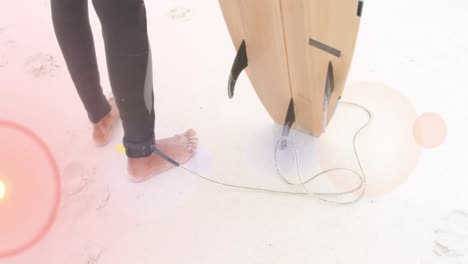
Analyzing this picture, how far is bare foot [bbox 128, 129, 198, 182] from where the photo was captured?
105 centimetres

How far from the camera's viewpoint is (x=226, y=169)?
3.49 ft

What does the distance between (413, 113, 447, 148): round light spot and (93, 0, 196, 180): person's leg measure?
0.57 metres

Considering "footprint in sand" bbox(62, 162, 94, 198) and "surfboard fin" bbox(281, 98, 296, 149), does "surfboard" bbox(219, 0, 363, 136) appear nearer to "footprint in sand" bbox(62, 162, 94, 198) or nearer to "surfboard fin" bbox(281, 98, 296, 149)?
"surfboard fin" bbox(281, 98, 296, 149)

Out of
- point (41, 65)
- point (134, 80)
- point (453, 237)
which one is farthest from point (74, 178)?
point (453, 237)

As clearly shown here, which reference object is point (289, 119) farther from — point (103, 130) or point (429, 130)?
point (103, 130)

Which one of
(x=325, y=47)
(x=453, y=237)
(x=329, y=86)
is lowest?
(x=453, y=237)

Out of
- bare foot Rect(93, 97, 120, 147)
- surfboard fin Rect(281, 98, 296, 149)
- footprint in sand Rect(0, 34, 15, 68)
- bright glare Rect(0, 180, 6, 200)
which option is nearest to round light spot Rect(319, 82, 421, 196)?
surfboard fin Rect(281, 98, 296, 149)

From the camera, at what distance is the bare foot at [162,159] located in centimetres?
105

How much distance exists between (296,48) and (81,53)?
0.49m

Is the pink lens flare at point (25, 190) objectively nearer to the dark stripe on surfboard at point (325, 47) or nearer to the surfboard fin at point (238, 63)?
the surfboard fin at point (238, 63)

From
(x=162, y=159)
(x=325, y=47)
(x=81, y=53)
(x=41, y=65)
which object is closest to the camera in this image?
(x=325, y=47)

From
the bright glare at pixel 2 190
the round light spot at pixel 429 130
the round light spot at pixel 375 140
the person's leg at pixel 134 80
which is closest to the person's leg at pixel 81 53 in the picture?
the person's leg at pixel 134 80

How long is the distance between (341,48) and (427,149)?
0.37 meters

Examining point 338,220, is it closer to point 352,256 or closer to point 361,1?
point 352,256
